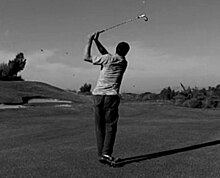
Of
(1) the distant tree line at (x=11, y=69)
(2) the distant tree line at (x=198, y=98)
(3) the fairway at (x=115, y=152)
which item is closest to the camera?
(3) the fairway at (x=115, y=152)

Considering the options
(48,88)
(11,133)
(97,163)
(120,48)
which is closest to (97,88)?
(120,48)

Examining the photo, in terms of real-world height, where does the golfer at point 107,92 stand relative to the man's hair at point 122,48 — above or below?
below

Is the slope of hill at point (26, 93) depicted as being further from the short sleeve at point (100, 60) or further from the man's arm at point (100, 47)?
the short sleeve at point (100, 60)

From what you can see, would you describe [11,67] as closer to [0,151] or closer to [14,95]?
[14,95]

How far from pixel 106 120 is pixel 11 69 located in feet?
178

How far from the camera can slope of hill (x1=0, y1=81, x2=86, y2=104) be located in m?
32.4

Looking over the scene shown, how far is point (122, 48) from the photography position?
23.7ft

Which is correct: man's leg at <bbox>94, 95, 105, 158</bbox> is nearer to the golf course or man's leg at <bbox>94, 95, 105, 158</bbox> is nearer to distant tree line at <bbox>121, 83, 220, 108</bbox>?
the golf course

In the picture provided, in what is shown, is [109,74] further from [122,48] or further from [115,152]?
[115,152]

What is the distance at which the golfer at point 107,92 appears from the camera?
23.3 feet

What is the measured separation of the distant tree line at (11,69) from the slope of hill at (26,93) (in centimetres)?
1392

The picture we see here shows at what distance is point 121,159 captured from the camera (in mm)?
7410

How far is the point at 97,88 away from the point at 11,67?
54308 millimetres

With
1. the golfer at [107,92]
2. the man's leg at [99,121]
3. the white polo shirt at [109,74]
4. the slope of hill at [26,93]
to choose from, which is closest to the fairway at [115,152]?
the man's leg at [99,121]
